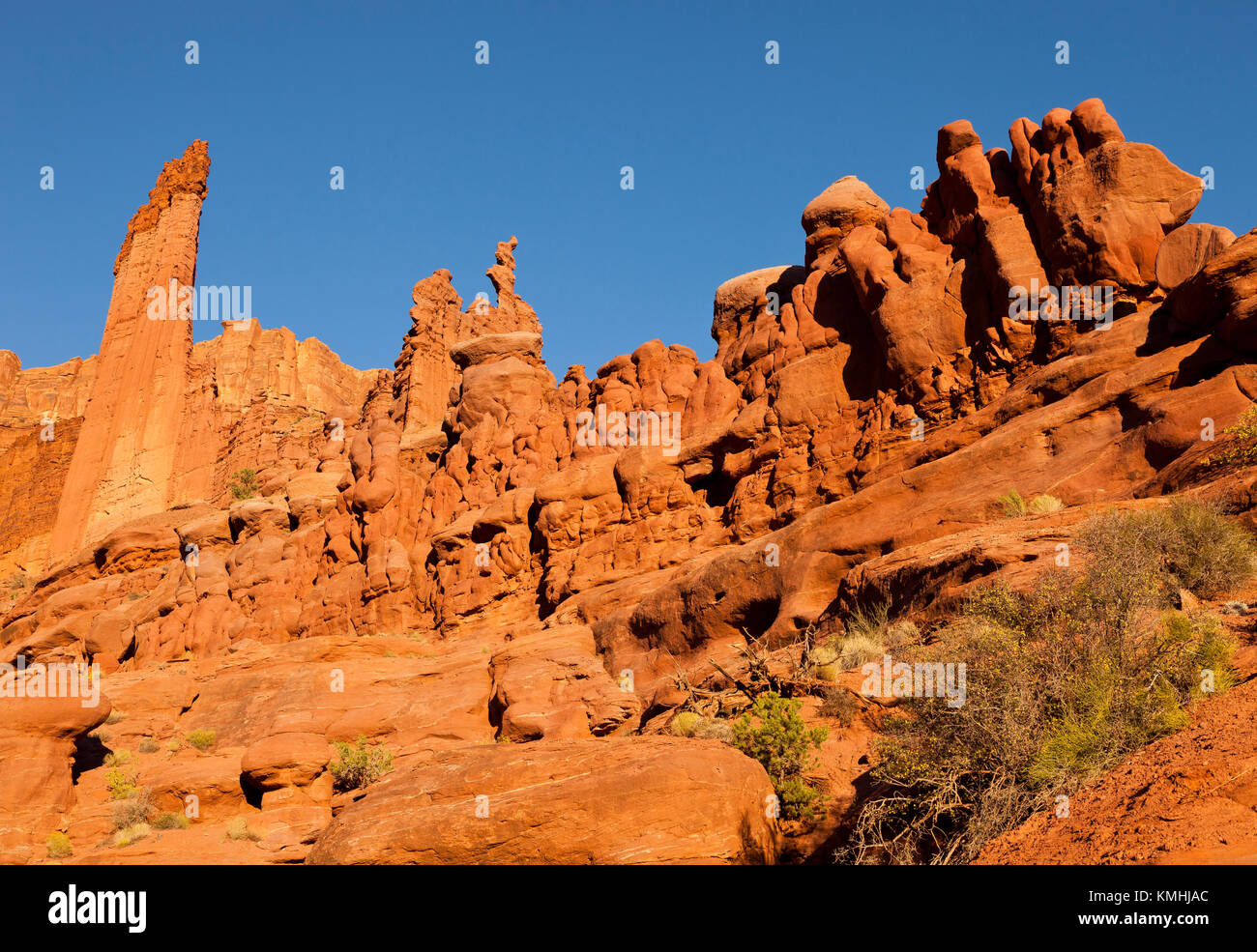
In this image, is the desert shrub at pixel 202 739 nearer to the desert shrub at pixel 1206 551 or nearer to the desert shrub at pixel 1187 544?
the desert shrub at pixel 1187 544

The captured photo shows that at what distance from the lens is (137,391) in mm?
73375

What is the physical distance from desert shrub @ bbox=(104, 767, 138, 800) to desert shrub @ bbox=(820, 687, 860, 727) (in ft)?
54.7

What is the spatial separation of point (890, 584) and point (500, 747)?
816 centimetres

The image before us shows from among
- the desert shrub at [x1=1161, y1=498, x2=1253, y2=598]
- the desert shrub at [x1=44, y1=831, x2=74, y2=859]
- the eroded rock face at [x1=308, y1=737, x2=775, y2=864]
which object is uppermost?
the desert shrub at [x1=1161, y1=498, x2=1253, y2=598]

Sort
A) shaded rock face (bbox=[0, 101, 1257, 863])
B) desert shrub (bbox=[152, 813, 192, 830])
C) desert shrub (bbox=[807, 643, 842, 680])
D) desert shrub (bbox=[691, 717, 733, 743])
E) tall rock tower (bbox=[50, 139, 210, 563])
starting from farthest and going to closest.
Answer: tall rock tower (bbox=[50, 139, 210, 563]) < desert shrub (bbox=[152, 813, 192, 830]) < desert shrub (bbox=[807, 643, 842, 680]) < desert shrub (bbox=[691, 717, 733, 743]) < shaded rock face (bbox=[0, 101, 1257, 863])

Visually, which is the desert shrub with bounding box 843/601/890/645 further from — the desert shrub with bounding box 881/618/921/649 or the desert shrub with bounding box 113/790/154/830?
the desert shrub with bounding box 113/790/154/830

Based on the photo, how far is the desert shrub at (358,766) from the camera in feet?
66.6

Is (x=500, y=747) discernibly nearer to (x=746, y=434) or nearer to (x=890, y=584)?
(x=890, y=584)

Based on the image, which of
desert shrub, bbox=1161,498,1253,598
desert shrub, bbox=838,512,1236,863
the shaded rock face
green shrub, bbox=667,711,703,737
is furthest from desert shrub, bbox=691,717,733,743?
desert shrub, bbox=1161,498,1253,598

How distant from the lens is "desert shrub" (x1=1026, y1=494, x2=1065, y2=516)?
16.7 metres

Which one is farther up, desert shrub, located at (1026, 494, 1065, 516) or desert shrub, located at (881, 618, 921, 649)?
desert shrub, located at (1026, 494, 1065, 516)

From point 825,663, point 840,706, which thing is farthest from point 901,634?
point 840,706
